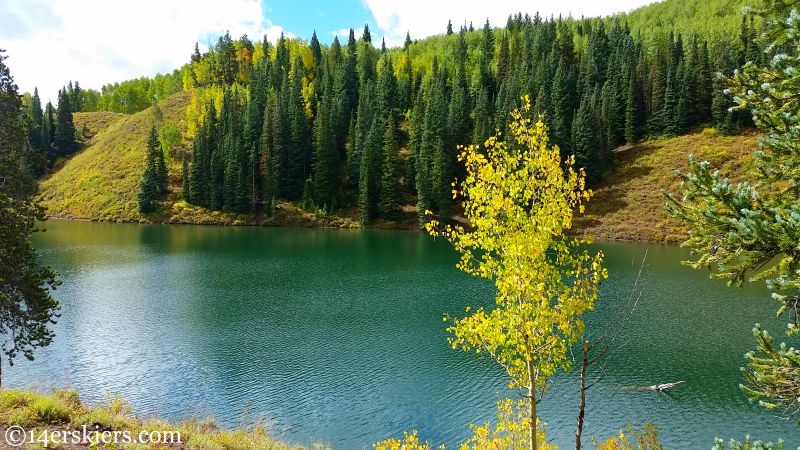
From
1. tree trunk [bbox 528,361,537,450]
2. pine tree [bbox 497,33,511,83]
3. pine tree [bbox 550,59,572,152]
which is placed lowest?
tree trunk [bbox 528,361,537,450]

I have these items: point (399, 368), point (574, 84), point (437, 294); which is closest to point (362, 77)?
point (574, 84)

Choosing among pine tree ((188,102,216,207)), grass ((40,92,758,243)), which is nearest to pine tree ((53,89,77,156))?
grass ((40,92,758,243))

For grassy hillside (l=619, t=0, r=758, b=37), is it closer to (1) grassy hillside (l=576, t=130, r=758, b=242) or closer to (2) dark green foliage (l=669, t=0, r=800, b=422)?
Answer: (1) grassy hillside (l=576, t=130, r=758, b=242)

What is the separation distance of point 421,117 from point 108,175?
72209mm

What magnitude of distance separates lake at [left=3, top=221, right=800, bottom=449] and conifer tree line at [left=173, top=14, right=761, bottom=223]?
138ft

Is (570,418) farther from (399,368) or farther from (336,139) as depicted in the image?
(336,139)

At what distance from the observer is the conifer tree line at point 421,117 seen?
9331 centimetres

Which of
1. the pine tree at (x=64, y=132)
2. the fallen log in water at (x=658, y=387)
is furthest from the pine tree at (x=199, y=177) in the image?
the fallen log in water at (x=658, y=387)

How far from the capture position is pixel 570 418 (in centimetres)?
2139

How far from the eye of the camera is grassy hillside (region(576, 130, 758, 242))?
76688 millimetres

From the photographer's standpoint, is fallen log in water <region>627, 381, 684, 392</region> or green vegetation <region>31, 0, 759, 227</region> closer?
fallen log in water <region>627, 381, 684, 392</region>

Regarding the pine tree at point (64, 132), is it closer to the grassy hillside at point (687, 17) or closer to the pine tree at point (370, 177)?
the pine tree at point (370, 177)

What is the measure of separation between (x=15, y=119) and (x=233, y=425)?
541 inches

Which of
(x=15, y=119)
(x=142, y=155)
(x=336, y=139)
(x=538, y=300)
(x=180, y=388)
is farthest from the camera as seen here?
(x=142, y=155)
